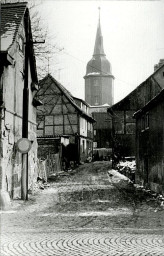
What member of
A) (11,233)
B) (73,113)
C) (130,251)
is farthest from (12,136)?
(73,113)

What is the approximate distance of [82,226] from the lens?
9172 millimetres

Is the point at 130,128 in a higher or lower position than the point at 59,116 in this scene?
lower

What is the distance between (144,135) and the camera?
64.1ft

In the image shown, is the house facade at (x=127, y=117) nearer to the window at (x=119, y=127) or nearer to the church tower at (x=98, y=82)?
the window at (x=119, y=127)

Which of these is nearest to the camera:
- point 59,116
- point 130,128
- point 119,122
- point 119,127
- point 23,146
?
point 23,146

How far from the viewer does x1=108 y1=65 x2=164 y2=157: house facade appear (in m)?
30.3

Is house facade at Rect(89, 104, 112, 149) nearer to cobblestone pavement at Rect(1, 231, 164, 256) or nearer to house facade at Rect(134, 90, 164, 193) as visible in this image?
house facade at Rect(134, 90, 164, 193)

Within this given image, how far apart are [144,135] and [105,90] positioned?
2097 inches

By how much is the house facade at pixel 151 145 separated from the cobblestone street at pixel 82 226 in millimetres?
2055

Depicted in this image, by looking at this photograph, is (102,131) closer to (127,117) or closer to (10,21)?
(127,117)

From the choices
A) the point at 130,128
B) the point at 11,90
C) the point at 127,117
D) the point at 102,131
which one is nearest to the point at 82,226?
the point at 11,90

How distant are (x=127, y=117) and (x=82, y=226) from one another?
73.9ft

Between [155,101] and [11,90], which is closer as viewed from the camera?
[11,90]

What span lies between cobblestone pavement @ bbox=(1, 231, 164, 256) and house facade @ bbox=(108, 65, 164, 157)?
73.1 ft
